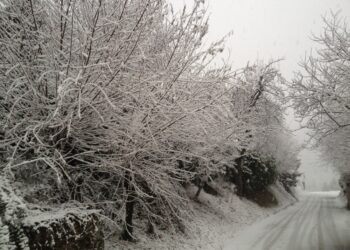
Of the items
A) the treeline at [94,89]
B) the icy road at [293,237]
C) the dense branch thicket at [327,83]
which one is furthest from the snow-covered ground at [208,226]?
the dense branch thicket at [327,83]

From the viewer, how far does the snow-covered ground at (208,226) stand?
8055 mm

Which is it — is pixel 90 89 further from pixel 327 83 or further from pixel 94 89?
pixel 327 83

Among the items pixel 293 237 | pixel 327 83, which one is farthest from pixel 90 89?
pixel 293 237

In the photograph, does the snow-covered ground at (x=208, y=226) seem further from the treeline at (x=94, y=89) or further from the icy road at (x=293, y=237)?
the treeline at (x=94, y=89)

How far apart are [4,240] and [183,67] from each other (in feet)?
11.6

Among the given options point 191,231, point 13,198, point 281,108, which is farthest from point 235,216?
point 13,198

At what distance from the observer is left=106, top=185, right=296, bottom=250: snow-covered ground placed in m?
8.05

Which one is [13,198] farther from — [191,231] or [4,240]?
[191,231]

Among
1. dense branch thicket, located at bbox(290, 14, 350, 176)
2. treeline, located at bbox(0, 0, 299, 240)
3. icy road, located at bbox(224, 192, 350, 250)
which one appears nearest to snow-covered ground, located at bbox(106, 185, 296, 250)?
icy road, located at bbox(224, 192, 350, 250)

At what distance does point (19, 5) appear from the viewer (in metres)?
4.94

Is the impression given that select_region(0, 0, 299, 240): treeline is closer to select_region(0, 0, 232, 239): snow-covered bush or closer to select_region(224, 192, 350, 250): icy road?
select_region(0, 0, 232, 239): snow-covered bush

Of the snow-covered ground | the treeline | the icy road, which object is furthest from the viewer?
the icy road

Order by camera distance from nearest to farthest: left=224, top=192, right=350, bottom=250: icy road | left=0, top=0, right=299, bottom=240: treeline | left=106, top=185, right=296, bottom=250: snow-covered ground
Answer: left=0, top=0, right=299, bottom=240: treeline → left=106, top=185, right=296, bottom=250: snow-covered ground → left=224, top=192, right=350, bottom=250: icy road

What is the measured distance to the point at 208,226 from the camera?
11.4m
